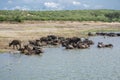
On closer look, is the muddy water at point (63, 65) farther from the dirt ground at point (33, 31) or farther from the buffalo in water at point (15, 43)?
the dirt ground at point (33, 31)

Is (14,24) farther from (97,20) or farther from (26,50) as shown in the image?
(26,50)

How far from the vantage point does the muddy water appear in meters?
28.6

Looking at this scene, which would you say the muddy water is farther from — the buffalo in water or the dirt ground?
the dirt ground

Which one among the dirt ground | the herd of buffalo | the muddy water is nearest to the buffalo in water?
the herd of buffalo

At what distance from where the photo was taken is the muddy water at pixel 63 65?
1126 inches

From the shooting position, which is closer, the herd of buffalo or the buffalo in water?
the herd of buffalo

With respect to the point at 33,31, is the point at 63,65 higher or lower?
lower

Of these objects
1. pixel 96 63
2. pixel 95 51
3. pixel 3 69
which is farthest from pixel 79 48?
pixel 3 69

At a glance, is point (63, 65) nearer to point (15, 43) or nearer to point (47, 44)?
point (15, 43)

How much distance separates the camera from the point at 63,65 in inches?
1336

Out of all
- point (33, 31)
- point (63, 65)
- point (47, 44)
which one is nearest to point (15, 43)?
point (47, 44)

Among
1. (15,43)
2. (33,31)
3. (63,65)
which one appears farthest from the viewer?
(33,31)

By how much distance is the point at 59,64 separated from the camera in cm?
3453

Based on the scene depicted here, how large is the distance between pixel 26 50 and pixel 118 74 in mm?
15406
